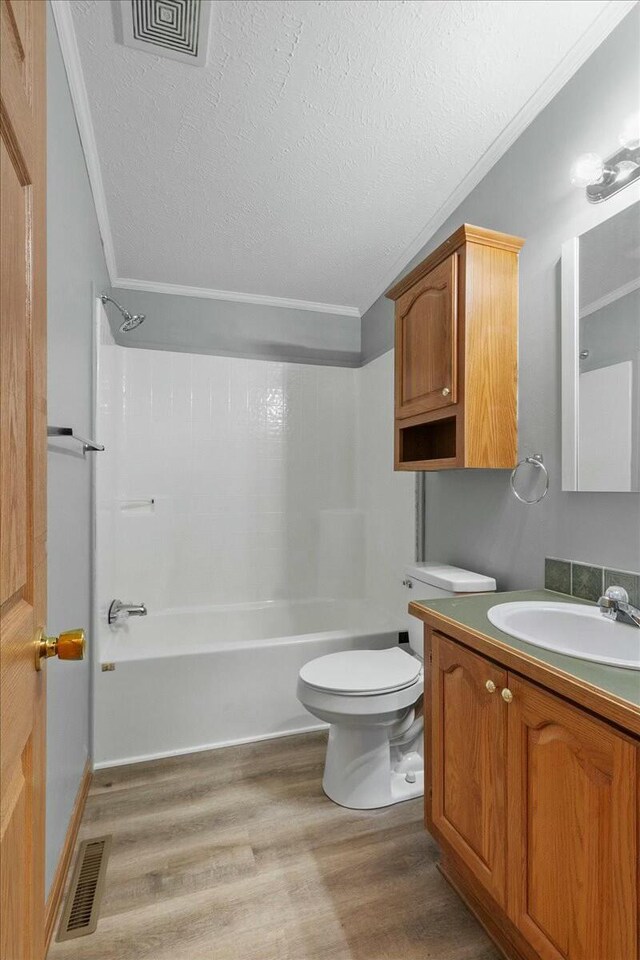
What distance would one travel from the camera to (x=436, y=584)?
194 centimetres

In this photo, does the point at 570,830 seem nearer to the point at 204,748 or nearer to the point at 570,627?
the point at 570,627

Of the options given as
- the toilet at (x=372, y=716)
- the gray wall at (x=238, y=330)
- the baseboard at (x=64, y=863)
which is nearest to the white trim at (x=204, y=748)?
the baseboard at (x=64, y=863)

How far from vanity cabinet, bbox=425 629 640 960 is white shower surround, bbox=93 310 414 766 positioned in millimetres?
1116

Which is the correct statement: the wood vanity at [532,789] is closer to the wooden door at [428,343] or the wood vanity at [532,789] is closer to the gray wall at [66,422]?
the wooden door at [428,343]

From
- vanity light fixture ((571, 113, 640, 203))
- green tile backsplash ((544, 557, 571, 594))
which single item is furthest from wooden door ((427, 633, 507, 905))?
vanity light fixture ((571, 113, 640, 203))

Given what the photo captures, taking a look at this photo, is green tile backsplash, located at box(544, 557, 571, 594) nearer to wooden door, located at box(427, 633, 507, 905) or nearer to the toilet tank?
the toilet tank

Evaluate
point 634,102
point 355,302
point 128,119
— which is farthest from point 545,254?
point 355,302

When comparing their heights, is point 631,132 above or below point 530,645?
above

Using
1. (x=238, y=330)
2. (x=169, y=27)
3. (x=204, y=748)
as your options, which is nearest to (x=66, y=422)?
(x=169, y=27)

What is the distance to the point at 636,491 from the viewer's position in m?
1.29

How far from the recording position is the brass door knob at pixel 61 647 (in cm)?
67

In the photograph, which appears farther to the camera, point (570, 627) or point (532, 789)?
point (570, 627)

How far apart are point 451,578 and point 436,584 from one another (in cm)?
8

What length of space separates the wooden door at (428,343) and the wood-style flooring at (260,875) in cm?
152
